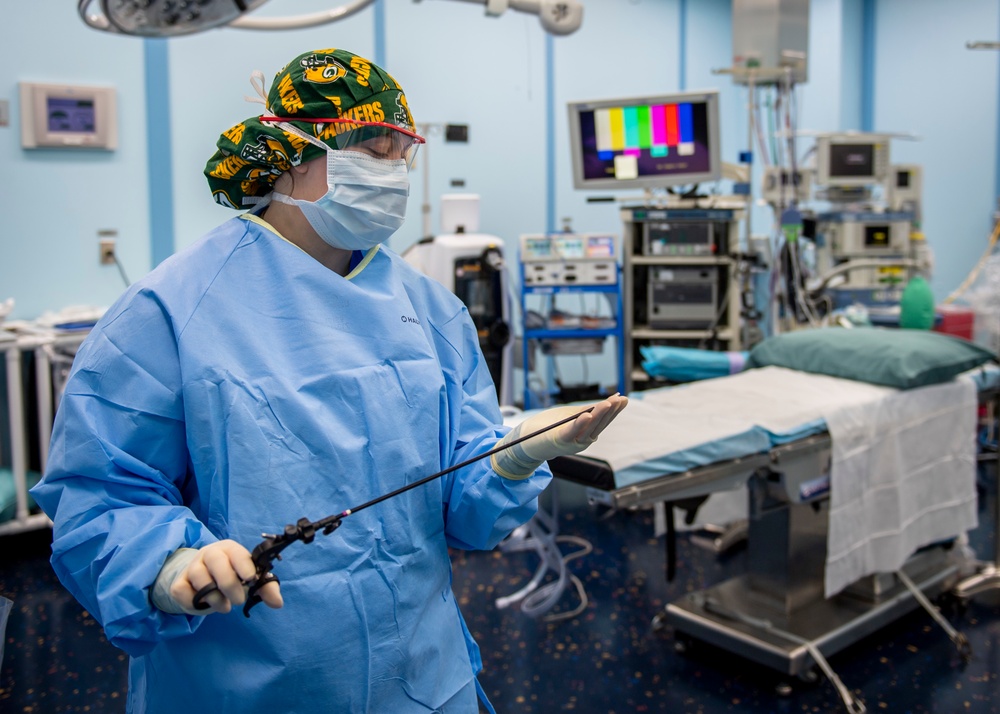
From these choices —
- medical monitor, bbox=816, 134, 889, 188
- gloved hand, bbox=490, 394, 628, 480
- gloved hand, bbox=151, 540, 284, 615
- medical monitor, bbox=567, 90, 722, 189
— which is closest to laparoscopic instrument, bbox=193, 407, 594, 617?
gloved hand, bbox=151, 540, 284, 615

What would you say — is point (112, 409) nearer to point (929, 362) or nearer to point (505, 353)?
point (929, 362)

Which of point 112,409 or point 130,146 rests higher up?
→ point 130,146

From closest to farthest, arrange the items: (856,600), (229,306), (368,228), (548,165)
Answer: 1. (229,306)
2. (368,228)
3. (856,600)
4. (548,165)

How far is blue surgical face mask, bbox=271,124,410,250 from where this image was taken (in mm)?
1237

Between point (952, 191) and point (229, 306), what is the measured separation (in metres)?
6.35

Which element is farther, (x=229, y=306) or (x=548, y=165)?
(x=548, y=165)

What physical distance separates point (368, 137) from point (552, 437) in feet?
1.56

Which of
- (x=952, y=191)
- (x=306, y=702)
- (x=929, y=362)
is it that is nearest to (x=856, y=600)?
(x=929, y=362)

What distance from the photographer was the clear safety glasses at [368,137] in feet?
3.99

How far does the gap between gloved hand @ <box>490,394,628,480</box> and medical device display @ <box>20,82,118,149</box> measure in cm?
363

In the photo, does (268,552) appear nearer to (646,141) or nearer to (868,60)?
(646,141)

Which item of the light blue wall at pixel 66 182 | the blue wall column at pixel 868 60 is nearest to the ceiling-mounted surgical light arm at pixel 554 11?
the light blue wall at pixel 66 182

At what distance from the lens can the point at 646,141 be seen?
426 centimetres

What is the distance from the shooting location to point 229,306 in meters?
1.16
